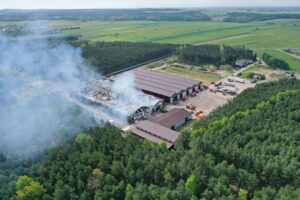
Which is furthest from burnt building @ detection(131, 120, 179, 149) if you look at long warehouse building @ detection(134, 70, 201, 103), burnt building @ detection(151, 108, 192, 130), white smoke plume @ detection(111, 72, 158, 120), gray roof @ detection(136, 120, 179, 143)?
long warehouse building @ detection(134, 70, 201, 103)

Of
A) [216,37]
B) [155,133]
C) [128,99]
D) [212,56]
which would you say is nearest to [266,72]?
[212,56]

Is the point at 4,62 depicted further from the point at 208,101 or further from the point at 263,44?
the point at 263,44

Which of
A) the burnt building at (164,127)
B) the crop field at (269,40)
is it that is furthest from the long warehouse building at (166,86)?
the crop field at (269,40)

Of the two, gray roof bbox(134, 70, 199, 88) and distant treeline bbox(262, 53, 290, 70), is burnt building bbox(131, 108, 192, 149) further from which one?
distant treeline bbox(262, 53, 290, 70)

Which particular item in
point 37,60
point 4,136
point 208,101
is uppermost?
point 37,60

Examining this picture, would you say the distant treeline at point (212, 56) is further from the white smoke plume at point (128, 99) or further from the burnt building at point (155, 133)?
the burnt building at point (155, 133)

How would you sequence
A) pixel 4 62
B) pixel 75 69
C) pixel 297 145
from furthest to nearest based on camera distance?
pixel 75 69
pixel 4 62
pixel 297 145

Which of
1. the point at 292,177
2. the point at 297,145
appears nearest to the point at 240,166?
the point at 292,177

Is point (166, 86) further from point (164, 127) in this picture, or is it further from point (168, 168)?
point (168, 168)
